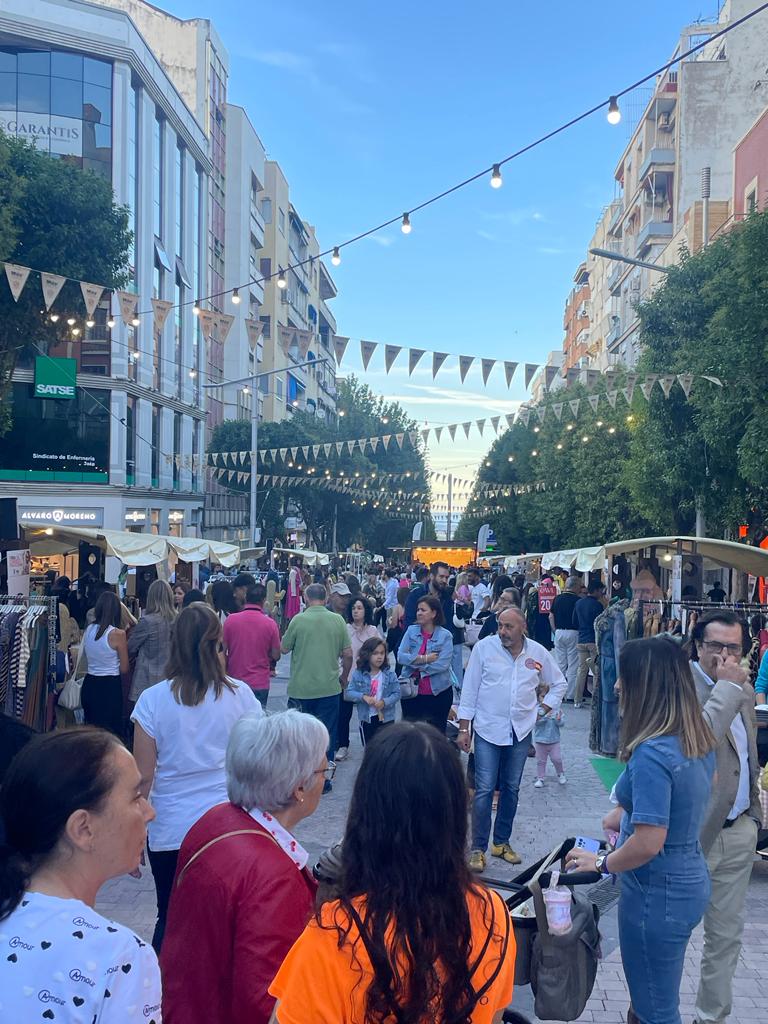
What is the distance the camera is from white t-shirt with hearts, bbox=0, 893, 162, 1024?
1.64 metres

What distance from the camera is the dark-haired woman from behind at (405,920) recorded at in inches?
68.9

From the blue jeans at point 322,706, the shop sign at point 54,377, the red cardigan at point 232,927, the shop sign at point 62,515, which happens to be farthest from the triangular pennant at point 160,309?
the shop sign at point 62,515

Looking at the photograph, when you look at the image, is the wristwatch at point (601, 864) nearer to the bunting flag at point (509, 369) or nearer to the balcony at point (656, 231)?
the bunting flag at point (509, 369)

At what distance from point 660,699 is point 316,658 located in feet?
17.2

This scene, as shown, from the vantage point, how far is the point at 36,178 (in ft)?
66.0

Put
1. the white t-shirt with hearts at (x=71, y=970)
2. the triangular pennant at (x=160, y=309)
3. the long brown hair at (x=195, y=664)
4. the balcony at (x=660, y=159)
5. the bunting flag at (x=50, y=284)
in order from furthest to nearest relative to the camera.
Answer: the balcony at (x=660, y=159), the triangular pennant at (x=160, y=309), the bunting flag at (x=50, y=284), the long brown hair at (x=195, y=664), the white t-shirt with hearts at (x=71, y=970)

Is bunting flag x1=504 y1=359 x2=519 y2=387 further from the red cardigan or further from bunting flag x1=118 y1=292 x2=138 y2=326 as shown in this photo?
the red cardigan

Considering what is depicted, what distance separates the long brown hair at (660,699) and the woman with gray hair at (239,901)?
1.33 metres

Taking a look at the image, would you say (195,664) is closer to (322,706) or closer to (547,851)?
(547,851)

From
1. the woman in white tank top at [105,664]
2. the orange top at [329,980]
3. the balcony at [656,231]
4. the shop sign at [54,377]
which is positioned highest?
the balcony at [656,231]

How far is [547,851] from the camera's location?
6.98 m

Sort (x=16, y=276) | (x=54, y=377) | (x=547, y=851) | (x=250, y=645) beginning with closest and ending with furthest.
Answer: (x=547, y=851), (x=250, y=645), (x=16, y=276), (x=54, y=377)

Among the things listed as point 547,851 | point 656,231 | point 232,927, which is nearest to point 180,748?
point 232,927

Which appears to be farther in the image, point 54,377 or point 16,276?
point 54,377
